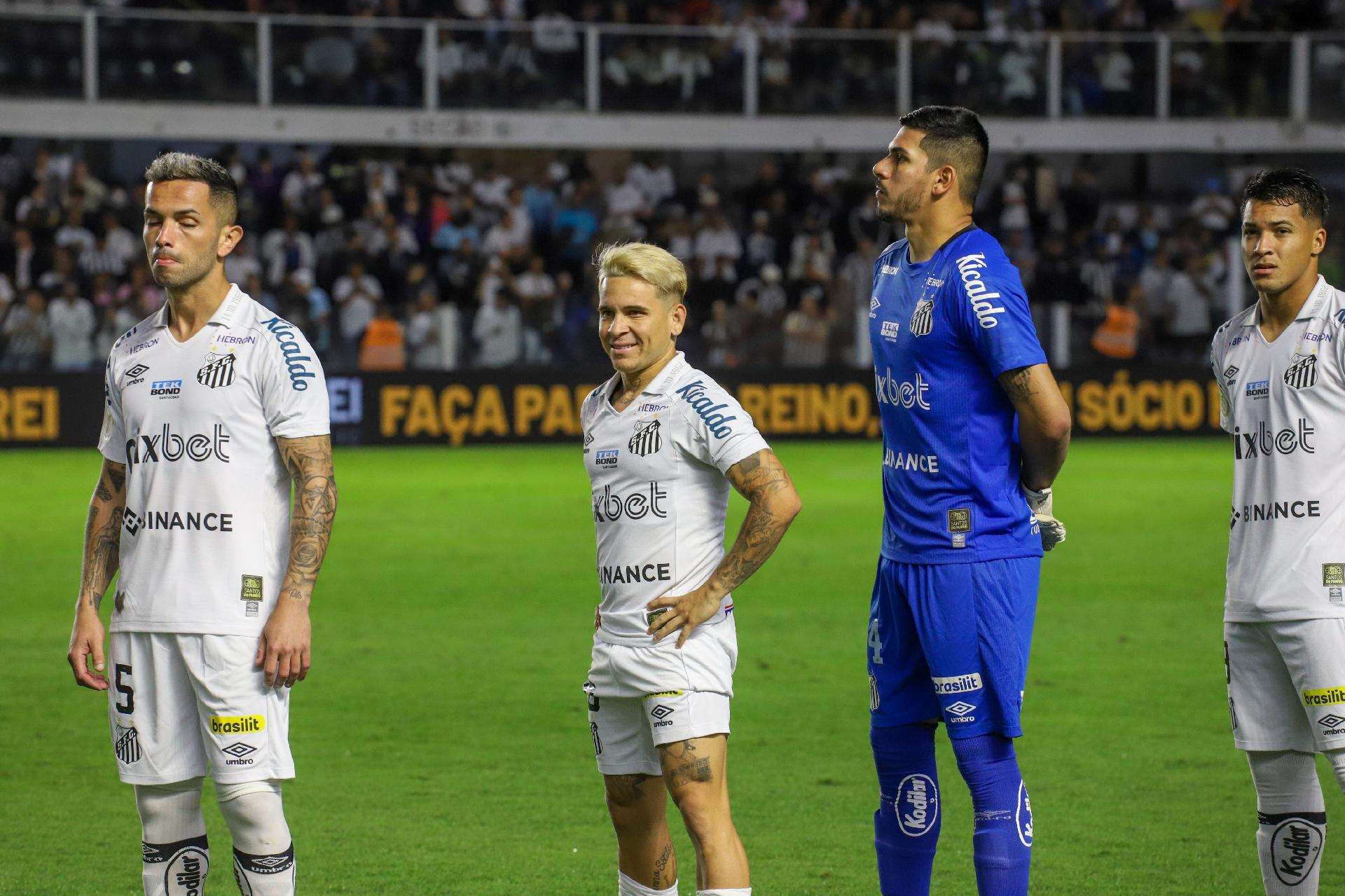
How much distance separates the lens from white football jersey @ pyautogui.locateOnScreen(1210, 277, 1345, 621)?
458 centimetres

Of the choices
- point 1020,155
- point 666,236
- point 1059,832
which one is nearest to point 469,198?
point 666,236

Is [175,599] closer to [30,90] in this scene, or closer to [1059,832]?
[1059,832]

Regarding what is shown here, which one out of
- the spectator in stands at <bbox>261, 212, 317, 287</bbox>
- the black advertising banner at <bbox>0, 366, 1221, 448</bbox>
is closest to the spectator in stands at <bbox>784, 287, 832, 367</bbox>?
the black advertising banner at <bbox>0, 366, 1221, 448</bbox>

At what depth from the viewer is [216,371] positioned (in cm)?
430

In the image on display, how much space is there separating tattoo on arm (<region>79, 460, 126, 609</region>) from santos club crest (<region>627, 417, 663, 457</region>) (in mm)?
1396

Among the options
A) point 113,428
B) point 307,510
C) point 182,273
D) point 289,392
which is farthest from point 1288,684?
point 113,428

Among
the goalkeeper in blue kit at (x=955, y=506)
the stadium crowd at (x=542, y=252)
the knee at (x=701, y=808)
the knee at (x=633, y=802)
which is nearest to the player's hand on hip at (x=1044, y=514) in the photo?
the goalkeeper in blue kit at (x=955, y=506)

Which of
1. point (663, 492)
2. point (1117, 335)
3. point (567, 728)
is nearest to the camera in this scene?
point (663, 492)

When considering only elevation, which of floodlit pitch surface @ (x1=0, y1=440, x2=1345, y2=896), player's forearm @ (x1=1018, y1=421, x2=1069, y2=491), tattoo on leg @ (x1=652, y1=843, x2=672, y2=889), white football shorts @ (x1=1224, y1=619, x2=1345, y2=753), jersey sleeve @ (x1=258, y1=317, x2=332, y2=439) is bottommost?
floodlit pitch surface @ (x1=0, y1=440, x2=1345, y2=896)

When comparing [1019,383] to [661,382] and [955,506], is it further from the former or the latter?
[661,382]

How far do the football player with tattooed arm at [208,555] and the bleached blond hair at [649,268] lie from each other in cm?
84

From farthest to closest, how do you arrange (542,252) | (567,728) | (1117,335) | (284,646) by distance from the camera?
(542,252), (1117,335), (567,728), (284,646)

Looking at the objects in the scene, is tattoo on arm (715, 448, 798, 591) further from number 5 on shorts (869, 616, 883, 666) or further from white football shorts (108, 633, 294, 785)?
white football shorts (108, 633, 294, 785)

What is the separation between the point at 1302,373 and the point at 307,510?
2.78m
